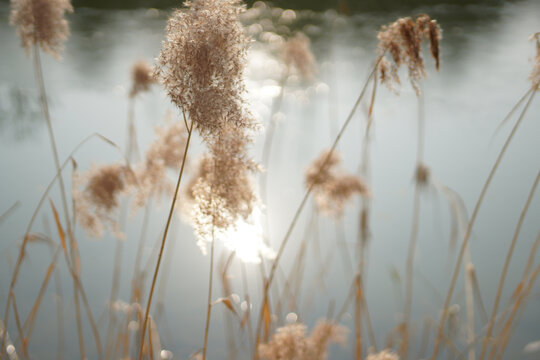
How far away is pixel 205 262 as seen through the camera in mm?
2688

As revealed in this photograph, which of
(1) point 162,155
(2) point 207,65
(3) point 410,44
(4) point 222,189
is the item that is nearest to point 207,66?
(2) point 207,65

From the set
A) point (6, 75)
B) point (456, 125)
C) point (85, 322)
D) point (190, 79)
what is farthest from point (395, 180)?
point (6, 75)

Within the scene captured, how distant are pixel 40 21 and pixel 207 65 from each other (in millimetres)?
650

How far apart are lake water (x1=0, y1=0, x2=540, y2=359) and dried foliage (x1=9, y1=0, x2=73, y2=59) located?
56cm

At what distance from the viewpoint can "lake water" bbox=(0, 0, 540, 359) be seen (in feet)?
7.70

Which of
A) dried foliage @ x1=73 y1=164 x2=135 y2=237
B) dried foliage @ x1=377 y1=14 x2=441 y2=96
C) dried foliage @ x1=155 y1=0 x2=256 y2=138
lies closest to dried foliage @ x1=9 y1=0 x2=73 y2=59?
dried foliage @ x1=73 y1=164 x2=135 y2=237

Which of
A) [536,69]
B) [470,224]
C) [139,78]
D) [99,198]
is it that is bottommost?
[470,224]

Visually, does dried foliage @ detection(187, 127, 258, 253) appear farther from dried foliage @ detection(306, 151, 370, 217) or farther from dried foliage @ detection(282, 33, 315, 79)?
dried foliage @ detection(282, 33, 315, 79)

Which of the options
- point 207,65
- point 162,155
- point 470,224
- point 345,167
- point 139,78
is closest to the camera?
point 207,65

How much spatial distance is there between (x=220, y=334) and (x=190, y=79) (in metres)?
1.95

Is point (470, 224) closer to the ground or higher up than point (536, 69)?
closer to the ground

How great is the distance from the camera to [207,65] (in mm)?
715

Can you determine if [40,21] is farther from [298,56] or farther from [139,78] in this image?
[298,56]

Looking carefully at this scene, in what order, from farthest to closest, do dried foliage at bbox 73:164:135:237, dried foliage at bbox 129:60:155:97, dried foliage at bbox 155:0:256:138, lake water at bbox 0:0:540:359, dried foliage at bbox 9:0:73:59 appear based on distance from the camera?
1. lake water at bbox 0:0:540:359
2. dried foliage at bbox 129:60:155:97
3. dried foliage at bbox 73:164:135:237
4. dried foliage at bbox 9:0:73:59
5. dried foliage at bbox 155:0:256:138
